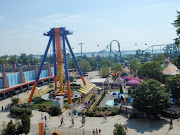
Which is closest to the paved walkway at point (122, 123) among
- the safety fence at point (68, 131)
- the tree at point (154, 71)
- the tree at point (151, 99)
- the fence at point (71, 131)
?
the safety fence at point (68, 131)

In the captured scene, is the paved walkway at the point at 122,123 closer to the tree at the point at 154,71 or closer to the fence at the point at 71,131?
the fence at the point at 71,131

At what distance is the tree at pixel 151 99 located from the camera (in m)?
23.6

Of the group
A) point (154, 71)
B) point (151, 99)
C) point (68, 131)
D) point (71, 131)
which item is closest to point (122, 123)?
point (151, 99)

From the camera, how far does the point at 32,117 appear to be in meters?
26.9

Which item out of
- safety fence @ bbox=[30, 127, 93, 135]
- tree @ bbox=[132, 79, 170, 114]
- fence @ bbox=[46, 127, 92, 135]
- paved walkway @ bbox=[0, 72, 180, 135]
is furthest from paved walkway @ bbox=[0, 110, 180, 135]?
tree @ bbox=[132, 79, 170, 114]

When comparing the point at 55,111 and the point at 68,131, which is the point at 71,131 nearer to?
the point at 68,131

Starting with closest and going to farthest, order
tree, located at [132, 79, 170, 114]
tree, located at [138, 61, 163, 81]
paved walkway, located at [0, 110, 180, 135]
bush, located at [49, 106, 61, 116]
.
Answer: paved walkway, located at [0, 110, 180, 135]
tree, located at [132, 79, 170, 114]
bush, located at [49, 106, 61, 116]
tree, located at [138, 61, 163, 81]

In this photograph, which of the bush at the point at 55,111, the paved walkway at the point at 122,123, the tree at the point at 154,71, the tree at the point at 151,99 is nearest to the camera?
the paved walkway at the point at 122,123

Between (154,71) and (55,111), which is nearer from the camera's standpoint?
(55,111)

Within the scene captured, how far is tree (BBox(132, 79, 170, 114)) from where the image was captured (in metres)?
23.6

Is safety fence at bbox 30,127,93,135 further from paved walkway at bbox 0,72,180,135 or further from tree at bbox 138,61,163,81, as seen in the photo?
tree at bbox 138,61,163,81

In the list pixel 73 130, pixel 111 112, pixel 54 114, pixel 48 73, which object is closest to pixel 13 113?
pixel 54 114

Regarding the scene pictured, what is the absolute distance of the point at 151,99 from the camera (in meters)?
23.5

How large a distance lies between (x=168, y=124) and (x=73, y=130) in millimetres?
11513
